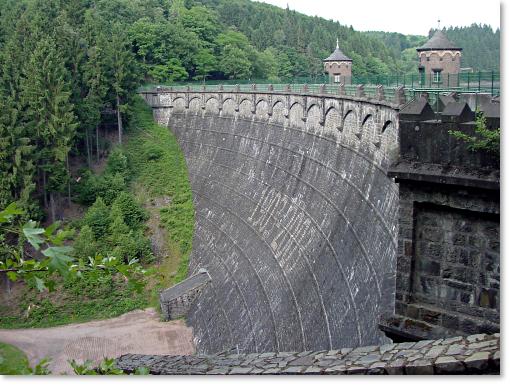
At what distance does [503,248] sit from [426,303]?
1.34m

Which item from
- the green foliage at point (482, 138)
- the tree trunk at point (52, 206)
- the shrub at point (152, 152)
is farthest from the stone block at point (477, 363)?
the shrub at point (152, 152)

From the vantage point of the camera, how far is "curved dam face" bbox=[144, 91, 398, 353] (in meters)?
18.3

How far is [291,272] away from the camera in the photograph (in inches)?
940

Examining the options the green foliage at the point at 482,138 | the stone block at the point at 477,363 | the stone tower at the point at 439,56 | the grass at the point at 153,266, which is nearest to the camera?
the stone block at the point at 477,363

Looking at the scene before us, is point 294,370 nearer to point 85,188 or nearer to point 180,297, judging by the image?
point 180,297

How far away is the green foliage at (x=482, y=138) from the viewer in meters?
7.57

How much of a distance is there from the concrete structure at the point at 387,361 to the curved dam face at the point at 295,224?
258 centimetres

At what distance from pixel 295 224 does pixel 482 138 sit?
720 inches

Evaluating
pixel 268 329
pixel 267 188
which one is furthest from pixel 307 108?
pixel 268 329

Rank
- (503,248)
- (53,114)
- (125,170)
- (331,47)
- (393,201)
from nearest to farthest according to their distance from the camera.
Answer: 1. (503,248)
2. (393,201)
3. (53,114)
4. (125,170)
5. (331,47)

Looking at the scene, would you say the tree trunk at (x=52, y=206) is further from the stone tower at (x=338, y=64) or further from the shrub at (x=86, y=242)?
the stone tower at (x=338, y=64)

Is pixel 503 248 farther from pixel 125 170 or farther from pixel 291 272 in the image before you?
pixel 125 170

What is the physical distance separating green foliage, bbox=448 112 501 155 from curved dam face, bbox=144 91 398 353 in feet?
3.90

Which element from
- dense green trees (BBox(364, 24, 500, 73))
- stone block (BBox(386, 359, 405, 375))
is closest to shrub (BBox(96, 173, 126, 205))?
dense green trees (BBox(364, 24, 500, 73))
